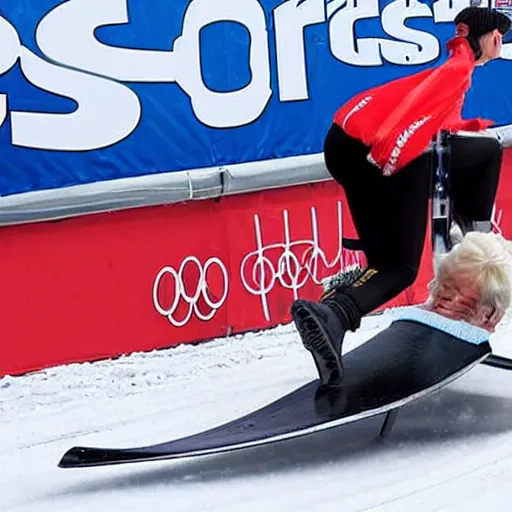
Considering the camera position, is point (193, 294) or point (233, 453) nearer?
point (233, 453)

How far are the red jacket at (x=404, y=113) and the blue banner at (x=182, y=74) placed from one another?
1026mm

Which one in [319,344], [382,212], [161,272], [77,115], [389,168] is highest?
[77,115]

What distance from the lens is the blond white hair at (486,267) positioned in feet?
10.9

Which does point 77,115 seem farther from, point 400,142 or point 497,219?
point 497,219

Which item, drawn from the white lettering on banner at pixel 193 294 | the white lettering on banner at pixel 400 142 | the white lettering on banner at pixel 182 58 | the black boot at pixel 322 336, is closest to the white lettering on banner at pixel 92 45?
the white lettering on banner at pixel 182 58

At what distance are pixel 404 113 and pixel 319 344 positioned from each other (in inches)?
34.1

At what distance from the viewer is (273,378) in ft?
13.3

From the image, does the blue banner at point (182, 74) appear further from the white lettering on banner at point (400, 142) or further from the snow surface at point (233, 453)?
the white lettering on banner at point (400, 142)

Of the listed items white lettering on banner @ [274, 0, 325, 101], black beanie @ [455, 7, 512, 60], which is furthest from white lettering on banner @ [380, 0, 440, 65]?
black beanie @ [455, 7, 512, 60]

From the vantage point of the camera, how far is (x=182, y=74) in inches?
172

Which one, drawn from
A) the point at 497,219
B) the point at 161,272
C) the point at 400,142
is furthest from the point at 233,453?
the point at 497,219

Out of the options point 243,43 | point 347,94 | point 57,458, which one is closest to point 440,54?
point 347,94

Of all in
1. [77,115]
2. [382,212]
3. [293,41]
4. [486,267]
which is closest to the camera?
[486,267]

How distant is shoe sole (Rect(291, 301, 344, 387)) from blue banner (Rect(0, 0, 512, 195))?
1425mm
